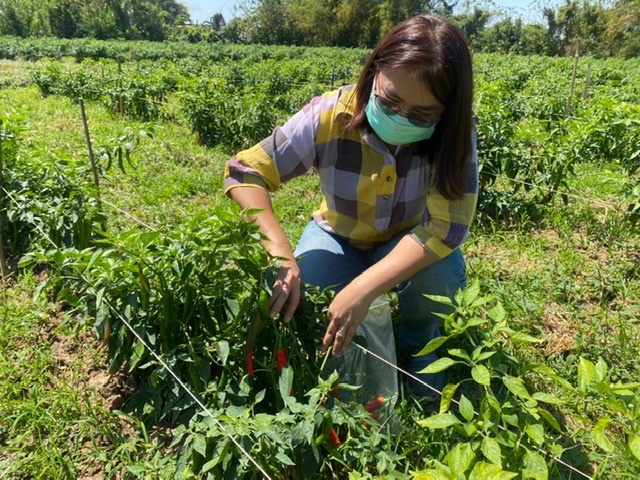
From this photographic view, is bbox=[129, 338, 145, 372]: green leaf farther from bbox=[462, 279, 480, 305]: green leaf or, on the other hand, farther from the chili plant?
bbox=[462, 279, 480, 305]: green leaf

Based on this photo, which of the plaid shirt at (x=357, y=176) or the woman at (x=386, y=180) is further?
the plaid shirt at (x=357, y=176)

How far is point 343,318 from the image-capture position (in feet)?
4.97

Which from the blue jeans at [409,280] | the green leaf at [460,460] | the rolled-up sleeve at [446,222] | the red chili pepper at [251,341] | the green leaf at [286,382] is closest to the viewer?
the green leaf at [460,460]

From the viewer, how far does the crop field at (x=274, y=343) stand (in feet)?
4.36

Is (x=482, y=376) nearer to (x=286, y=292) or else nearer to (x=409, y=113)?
(x=286, y=292)

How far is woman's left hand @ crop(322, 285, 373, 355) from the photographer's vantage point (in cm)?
151

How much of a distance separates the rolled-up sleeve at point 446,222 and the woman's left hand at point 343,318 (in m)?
0.38

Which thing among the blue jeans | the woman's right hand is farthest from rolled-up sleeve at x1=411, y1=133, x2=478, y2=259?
the woman's right hand

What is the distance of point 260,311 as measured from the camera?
58.5 inches

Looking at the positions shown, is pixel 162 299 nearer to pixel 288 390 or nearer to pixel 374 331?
pixel 288 390

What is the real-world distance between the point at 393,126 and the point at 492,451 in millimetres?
1036

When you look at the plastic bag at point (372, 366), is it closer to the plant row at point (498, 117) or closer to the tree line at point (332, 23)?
the plant row at point (498, 117)

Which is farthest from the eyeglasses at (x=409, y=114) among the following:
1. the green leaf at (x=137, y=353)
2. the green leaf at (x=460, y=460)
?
the green leaf at (x=137, y=353)

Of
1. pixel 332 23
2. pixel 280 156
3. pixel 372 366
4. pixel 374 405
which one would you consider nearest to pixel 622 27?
pixel 332 23
